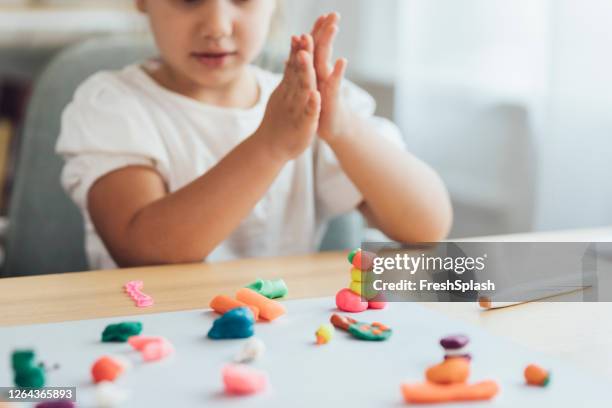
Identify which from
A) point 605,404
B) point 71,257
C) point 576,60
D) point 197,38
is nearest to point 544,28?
point 576,60

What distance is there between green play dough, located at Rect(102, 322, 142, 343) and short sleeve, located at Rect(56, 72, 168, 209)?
39cm

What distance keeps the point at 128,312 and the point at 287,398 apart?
0.66 ft

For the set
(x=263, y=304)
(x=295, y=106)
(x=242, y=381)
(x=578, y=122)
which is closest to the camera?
(x=242, y=381)

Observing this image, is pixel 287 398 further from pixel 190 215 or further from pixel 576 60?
→ pixel 576 60

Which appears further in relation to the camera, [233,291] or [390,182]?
[390,182]

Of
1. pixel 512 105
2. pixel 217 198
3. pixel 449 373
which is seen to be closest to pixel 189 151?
pixel 217 198

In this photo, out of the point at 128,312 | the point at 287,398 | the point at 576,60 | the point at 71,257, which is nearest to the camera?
the point at 287,398

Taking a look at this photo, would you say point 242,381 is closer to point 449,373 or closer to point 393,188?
point 449,373

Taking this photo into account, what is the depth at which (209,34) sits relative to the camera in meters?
0.90

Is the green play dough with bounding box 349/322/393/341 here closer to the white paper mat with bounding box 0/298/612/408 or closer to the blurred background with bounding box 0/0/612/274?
the white paper mat with bounding box 0/298/612/408

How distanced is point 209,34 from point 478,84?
934 mm

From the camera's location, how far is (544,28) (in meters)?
1.52

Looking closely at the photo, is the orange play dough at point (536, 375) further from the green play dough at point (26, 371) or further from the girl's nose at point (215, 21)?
the girl's nose at point (215, 21)

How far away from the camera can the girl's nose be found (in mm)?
902
